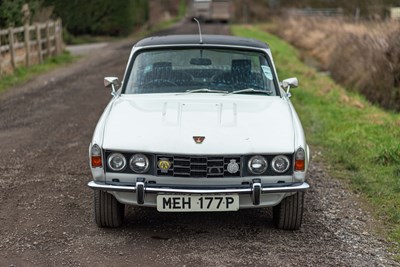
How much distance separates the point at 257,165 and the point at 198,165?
476 mm

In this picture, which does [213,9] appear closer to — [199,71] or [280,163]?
[199,71]

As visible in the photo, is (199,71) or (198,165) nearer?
(198,165)

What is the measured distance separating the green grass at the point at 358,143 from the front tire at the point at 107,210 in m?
2.34

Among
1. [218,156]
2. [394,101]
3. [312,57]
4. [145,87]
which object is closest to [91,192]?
[145,87]

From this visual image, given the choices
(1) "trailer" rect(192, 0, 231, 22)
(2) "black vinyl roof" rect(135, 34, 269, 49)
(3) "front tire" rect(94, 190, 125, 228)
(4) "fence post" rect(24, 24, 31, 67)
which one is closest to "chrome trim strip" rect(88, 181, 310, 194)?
(3) "front tire" rect(94, 190, 125, 228)

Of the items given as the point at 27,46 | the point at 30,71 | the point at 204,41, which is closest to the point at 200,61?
the point at 204,41

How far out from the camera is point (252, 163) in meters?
5.07

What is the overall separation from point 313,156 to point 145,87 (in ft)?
10.7

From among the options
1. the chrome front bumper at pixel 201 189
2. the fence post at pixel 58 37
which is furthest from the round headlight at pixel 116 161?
the fence post at pixel 58 37

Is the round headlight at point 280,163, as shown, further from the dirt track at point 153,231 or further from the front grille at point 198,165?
the dirt track at point 153,231

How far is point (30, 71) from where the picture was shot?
18.3 meters

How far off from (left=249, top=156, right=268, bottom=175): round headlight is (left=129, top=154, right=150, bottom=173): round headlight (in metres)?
0.83

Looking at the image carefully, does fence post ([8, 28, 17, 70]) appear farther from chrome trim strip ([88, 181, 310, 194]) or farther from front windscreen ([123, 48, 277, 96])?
chrome trim strip ([88, 181, 310, 194])

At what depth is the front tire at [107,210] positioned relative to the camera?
534 cm
